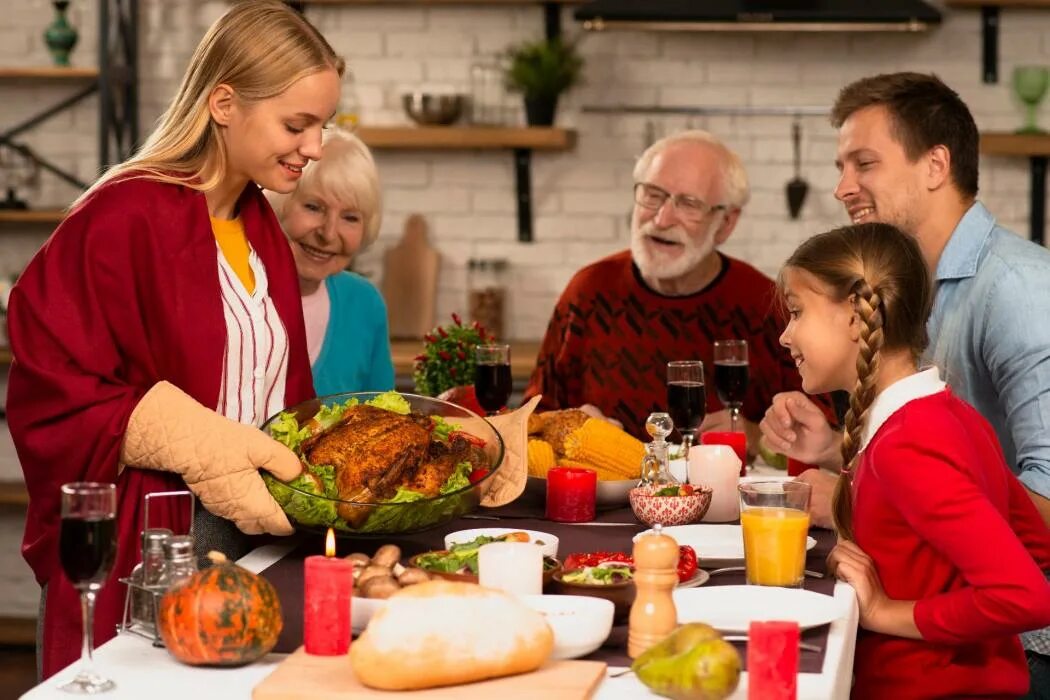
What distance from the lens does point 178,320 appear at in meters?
2.40

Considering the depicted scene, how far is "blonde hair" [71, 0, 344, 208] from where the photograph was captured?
2465 millimetres

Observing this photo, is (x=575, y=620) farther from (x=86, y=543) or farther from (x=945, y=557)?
(x=945, y=557)

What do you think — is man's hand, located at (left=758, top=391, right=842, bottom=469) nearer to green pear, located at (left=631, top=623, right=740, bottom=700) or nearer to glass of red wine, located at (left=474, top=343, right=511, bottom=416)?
glass of red wine, located at (left=474, top=343, right=511, bottom=416)

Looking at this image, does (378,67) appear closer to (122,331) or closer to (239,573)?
(122,331)

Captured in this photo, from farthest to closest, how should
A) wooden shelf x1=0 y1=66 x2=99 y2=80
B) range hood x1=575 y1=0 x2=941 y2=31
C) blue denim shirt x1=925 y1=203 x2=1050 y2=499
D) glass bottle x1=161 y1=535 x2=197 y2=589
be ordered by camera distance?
wooden shelf x1=0 y1=66 x2=99 y2=80, range hood x1=575 y1=0 x2=941 y2=31, blue denim shirt x1=925 y1=203 x2=1050 y2=499, glass bottle x1=161 y1=535 x2=197 y2=589

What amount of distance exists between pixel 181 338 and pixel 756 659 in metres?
1.23

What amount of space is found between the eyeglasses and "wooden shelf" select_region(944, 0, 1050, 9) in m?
1.76

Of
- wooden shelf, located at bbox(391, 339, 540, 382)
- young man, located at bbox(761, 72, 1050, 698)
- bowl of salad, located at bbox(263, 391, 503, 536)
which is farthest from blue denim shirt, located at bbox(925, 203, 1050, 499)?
wooden shelf, located at bbox(391, 339, 540, 382)

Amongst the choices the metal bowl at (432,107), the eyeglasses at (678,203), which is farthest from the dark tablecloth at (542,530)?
the metal bowl at (432,107)

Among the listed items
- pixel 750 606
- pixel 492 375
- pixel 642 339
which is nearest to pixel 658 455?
pixel 750 606

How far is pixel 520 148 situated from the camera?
5660 millimetres

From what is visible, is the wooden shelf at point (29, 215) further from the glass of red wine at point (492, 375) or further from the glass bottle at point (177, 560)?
the glass bottle at point (177, 560)

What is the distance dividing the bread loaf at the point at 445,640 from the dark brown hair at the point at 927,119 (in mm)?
1721

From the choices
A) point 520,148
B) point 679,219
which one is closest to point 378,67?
point 520,148
